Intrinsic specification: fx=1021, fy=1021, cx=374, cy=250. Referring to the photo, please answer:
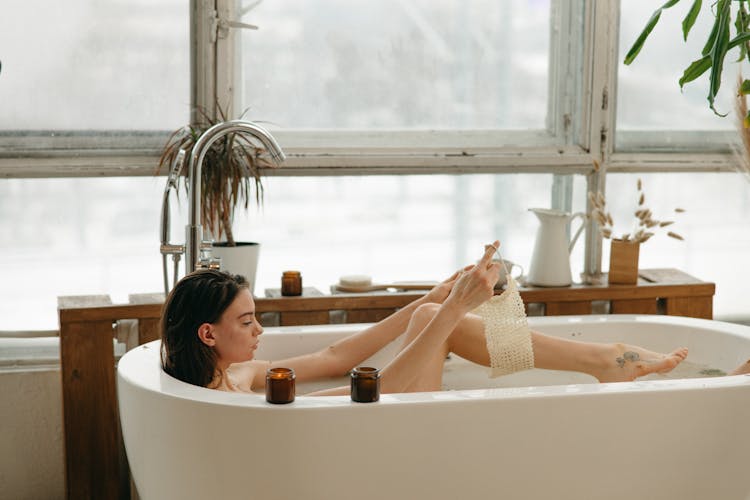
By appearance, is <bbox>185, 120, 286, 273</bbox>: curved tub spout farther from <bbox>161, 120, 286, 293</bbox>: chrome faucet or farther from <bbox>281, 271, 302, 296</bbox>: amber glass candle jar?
<bbox>281, 271, 302, 296</bbox>: amber glass candle jar

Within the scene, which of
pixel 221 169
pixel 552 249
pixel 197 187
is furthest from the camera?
pixel 552 249

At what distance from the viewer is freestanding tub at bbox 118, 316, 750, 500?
2.12 meters

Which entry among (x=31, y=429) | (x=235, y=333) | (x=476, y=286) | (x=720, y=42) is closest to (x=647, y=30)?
(x=720, y=42)

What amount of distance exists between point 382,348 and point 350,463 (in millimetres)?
752

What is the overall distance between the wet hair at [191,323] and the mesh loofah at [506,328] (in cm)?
76

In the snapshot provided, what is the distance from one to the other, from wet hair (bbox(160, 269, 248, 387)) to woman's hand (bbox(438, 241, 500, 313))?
561 mm

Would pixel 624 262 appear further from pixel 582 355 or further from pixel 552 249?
pixel 582 355

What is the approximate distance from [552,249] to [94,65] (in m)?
1.54

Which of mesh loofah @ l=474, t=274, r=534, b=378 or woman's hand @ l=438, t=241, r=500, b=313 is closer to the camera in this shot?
woman's hand @ l=438, t=241, r=500, b=313

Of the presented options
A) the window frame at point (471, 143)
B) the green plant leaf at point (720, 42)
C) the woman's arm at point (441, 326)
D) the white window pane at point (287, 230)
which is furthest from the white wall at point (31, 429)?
the green plant leaf at point (720, 42)

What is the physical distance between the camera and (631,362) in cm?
282

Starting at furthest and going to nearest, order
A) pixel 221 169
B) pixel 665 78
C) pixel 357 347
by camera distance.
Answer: pixel 665 78, pixel 221 169, pixel 357 347

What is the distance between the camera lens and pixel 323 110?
335 centimetres

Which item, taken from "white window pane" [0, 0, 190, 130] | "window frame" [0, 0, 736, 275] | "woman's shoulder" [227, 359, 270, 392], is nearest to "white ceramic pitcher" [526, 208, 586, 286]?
"window frame" [0, 0, 736, 275]
